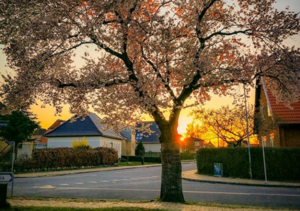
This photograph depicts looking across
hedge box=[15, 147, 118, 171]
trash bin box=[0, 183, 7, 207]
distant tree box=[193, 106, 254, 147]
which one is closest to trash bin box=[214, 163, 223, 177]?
distant tree box=[193, 106, 254, 147]

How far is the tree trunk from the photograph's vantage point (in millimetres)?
9398

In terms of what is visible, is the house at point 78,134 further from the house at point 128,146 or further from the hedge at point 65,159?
the house at point 128,146

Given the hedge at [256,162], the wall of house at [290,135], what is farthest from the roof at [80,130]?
the wall of house at [290,135]

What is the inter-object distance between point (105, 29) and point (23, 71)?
3210 mm

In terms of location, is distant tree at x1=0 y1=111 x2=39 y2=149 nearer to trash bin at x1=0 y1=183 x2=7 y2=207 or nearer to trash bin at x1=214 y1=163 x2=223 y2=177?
trash bin at x1=214 y1=163 x2=223 y2=177

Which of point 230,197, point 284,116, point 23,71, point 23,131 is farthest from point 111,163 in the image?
point 23,71

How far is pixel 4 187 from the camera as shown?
8.34 m

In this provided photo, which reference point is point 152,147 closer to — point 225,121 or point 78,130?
point 78,130

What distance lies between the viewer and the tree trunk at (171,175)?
940cm

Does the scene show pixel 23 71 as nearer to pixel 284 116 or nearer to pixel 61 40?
pixel 61 40

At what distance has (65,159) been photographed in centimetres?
2903

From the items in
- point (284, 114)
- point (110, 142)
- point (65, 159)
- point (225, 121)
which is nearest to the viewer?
point (284, 114)

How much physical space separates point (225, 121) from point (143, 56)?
966 inches

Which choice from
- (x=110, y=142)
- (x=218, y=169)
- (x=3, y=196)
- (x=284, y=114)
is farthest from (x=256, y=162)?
(x=110, y=142)
